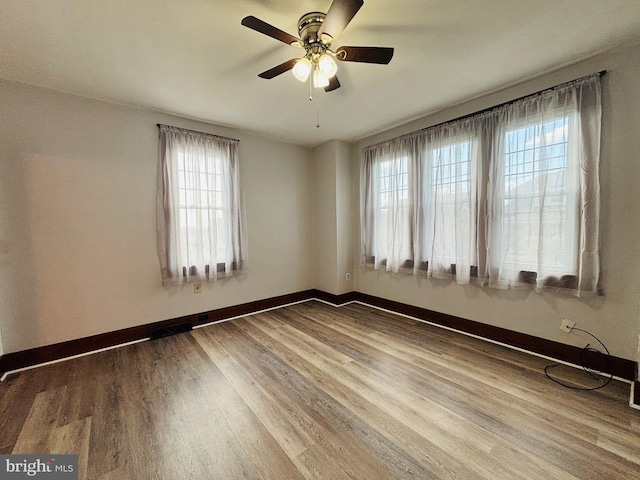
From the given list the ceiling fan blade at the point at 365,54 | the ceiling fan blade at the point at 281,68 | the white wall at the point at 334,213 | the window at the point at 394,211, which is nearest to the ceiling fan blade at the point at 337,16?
the ceiling fan blade at the point at 365,54

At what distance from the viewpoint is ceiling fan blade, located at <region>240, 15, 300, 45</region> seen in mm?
1340

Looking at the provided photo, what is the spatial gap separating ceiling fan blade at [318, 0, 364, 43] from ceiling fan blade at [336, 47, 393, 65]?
12cm

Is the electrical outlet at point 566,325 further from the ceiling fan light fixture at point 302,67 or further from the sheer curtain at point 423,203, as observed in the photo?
the ceiling fan light fixture at point 302,67

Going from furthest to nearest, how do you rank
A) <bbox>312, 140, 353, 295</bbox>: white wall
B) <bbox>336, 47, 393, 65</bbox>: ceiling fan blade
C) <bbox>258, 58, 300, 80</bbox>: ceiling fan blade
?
<bbox>312, 140, 353, 295</bbox>: white wall, <bbox>258, 58, 300, 80</bbox>: ceiling fan blade, <bbox>336, 47, 393, 65</bbox>: ceiling fan blade

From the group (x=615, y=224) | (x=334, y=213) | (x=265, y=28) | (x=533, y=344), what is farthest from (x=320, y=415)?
(x=334, y=213)

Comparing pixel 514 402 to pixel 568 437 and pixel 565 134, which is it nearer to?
pixel 568 437

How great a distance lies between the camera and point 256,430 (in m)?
1.58

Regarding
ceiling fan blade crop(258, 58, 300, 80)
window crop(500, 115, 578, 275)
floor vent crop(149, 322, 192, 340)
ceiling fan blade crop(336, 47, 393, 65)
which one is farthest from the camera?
floor vent crop(149, 322, 192, 340)

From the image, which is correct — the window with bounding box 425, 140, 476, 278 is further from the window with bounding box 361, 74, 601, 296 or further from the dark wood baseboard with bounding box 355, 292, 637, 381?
the dark wood baseboard with bounding box 355, 292, 637, 381

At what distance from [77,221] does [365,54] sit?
9.97ft

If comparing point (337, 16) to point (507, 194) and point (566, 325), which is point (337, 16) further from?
point (566, 325)

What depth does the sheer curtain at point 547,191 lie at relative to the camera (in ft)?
6.82

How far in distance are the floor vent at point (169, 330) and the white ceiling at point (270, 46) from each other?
2521 mm

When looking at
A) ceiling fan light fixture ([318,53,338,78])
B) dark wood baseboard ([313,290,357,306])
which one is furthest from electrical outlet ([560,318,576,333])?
ceiling fan light fixture ([318,53,338,78])
